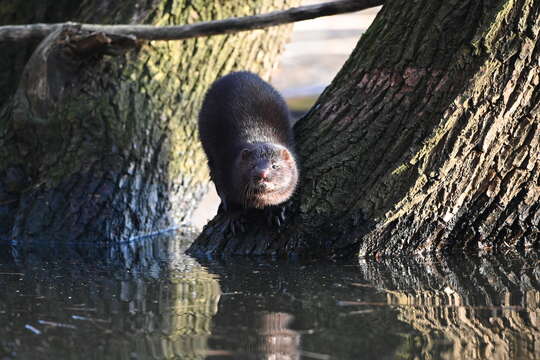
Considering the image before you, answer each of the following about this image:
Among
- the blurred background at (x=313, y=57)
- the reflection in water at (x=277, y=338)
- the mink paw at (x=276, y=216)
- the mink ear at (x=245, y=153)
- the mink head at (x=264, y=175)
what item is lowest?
the reflection in water at (x=277, y=338)

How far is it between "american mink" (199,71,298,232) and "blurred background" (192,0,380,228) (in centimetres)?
380

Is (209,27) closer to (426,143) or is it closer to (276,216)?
(276,216)

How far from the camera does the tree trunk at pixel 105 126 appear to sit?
6.42 metres

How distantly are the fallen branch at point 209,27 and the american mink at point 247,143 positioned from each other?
1.22 ft

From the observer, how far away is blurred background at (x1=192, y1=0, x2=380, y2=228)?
10930 millimetres

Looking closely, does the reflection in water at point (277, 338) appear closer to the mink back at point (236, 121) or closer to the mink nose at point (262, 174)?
the mink nose at point (262, 174)

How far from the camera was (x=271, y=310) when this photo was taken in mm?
3754

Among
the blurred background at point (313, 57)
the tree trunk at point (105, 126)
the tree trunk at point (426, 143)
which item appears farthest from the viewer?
the blurred background at point (313, 57)

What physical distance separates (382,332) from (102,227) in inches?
140

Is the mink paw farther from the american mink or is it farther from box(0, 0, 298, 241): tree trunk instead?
box(0, 0, 298, 241): tree trunk

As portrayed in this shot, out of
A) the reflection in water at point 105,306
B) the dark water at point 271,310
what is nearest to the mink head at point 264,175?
the dark water at point 271,310

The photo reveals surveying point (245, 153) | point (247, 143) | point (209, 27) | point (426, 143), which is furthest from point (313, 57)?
point (426, 143)

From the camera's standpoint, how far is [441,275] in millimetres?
4539

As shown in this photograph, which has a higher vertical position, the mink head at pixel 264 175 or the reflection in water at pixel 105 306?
the mink head at pixel 264 175
